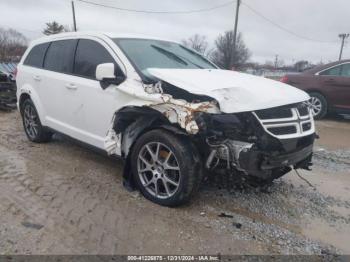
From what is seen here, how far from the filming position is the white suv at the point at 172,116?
3152 millimetres

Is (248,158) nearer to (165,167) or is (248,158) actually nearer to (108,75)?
(165,167)

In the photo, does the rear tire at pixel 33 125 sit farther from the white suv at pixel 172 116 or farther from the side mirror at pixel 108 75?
the side mirror at pixel 108 75

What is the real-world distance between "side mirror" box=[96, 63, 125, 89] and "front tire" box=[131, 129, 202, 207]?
2.41 feet

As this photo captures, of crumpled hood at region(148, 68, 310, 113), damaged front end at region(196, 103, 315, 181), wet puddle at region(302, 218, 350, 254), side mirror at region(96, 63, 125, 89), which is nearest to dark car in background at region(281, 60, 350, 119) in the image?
crumpled hood at region(148, 68, 310, 113)

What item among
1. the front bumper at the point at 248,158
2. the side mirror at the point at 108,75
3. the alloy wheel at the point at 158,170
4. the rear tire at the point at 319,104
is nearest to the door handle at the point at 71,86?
the side mirror at the point at 108,75

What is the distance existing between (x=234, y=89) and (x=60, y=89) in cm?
266

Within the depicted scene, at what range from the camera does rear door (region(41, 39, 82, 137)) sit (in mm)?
4520

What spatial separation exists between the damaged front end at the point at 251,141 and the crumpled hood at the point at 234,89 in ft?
0.32

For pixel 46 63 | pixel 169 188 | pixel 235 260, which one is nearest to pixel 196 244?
pixel 235 260

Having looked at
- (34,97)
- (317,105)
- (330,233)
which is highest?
(34,97)

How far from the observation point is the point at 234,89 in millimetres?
3232

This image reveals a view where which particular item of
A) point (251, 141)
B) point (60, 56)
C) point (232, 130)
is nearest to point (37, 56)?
point (60, 56)

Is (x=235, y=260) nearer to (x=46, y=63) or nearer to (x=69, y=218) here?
(x=69, y=218)

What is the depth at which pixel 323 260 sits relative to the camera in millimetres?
2822
